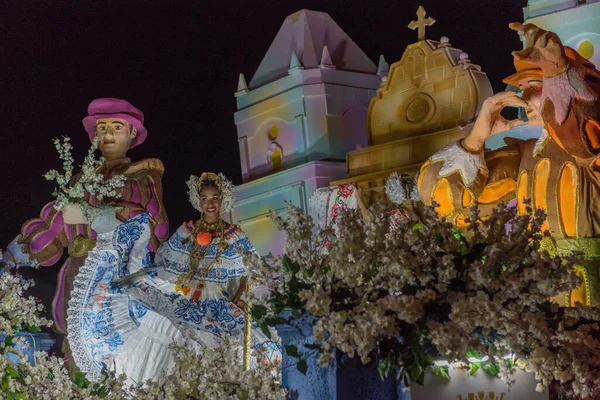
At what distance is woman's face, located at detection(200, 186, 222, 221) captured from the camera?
9633 mm

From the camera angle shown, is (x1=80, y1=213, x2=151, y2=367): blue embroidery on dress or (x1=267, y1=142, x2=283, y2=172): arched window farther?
(x1=267, y1=142, x2=283, y2=172): arched window

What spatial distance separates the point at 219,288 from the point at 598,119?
10.9 feet

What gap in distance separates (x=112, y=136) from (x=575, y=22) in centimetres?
424

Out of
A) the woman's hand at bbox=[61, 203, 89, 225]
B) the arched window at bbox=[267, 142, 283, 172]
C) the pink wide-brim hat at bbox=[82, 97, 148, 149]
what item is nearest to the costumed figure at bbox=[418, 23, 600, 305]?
the woman's hand at bbox=[61, 203, 89, 225]

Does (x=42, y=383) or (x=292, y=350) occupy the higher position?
(x=42, y=383)

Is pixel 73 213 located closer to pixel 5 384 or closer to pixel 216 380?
pixel 5 384

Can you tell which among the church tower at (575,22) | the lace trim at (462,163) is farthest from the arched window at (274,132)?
the lace trim at (462,163)

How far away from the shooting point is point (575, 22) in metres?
10.9

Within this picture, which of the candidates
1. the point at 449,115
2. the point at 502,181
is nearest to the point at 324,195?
the point at 449,115

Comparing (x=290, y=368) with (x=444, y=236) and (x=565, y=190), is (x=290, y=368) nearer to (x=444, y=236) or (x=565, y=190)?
(x=444, y=236)

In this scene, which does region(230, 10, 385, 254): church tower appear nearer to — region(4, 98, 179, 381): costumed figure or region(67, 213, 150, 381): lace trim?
region(4, 98, 179, 381): costumed figure

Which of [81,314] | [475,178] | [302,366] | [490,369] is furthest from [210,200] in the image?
[490,369]

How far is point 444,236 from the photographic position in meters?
5.39

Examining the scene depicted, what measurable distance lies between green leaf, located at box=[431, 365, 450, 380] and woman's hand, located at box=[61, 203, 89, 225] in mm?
4586
